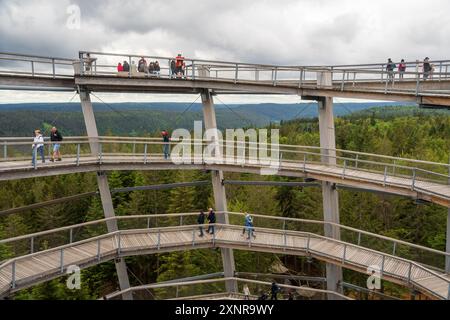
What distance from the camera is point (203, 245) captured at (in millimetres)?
18281

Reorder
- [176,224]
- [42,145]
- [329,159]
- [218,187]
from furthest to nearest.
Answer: [218,187]
[176,224]
[329,159]
[42,145]

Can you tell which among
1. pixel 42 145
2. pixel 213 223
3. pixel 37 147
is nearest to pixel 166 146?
pixel 213 223

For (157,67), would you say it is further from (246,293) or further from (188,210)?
(188,210)

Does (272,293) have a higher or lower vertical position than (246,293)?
higher

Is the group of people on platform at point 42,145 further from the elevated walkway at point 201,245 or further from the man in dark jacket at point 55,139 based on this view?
the elevated walkway at point 201,245

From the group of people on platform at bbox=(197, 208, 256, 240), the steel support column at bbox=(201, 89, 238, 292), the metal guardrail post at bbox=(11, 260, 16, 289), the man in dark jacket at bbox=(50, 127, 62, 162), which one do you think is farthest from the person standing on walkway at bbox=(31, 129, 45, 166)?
the steel support column at bbox=(201, 89, 238, 292)

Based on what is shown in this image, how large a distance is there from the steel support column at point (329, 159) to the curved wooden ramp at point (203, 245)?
3.86 ft

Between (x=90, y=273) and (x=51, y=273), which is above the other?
(x=51, y=273)

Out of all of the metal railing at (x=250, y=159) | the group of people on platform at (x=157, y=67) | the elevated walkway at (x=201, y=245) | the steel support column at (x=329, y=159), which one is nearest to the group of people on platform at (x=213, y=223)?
the elevated walkway at (x=201, y=245)

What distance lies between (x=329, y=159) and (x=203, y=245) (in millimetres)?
6993

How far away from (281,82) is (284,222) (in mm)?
6531

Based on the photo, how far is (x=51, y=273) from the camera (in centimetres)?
1462
